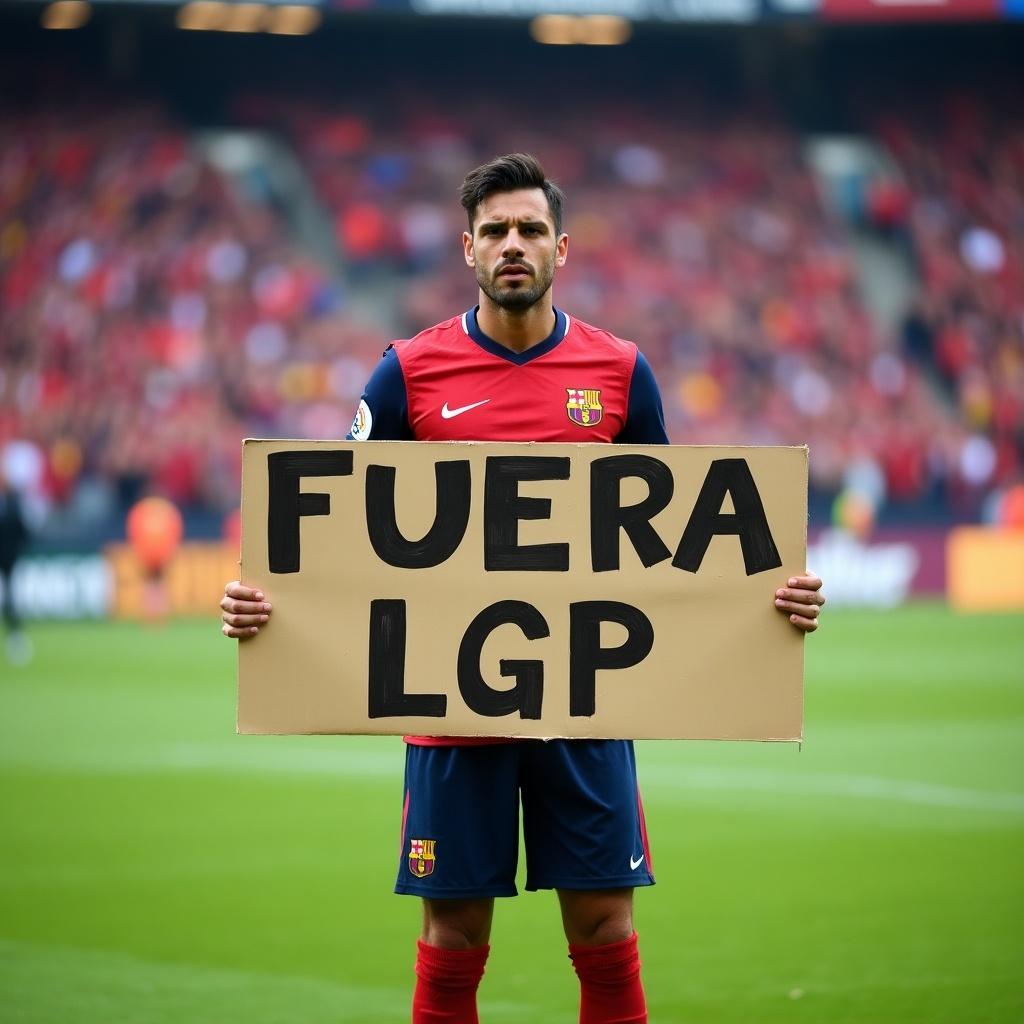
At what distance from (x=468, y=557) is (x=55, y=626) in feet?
55.0

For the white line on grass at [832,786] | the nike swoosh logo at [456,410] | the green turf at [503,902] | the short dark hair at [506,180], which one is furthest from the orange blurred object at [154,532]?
the short dark hair at [506,180]

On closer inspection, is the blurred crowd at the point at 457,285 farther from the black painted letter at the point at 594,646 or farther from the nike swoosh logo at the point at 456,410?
the black painted letter at the point at 594,646

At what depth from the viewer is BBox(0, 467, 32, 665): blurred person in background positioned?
17.0 meters

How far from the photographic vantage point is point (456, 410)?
3854 millimetres

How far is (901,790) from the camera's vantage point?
910 centimetres

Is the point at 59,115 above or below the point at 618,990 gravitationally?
above

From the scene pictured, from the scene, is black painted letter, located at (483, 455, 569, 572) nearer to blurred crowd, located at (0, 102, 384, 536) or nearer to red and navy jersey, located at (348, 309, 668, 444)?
red and navy jersey, located at (348, 309, 668, 444)

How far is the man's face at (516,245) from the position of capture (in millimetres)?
3719

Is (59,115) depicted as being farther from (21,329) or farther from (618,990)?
(618,990)

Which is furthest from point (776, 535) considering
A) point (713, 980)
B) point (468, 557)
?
point (713, 980)

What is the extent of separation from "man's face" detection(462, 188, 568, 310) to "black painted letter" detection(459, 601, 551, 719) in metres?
0.67

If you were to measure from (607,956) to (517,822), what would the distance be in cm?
34

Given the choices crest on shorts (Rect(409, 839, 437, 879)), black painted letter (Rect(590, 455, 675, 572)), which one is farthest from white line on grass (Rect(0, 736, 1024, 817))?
crest on shorts (Rect(409, 839, 437, 879))

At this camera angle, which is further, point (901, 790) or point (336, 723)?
point (901, 790)
